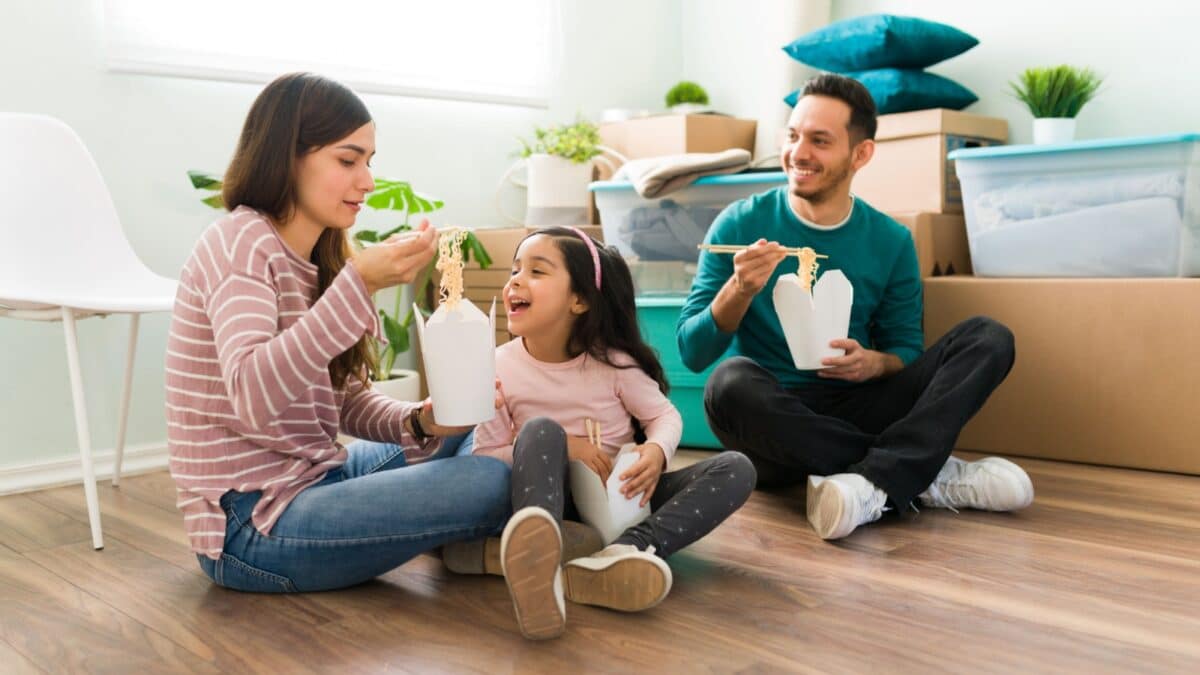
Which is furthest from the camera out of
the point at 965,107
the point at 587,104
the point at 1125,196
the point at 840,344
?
the point at 587,104

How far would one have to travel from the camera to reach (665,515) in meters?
1.51

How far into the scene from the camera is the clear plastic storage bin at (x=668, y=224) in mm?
2551

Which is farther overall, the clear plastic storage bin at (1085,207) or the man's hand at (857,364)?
the clear plastic storage bin at (1085,207)

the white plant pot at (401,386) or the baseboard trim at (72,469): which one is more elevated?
the white plant pot at (401,386)

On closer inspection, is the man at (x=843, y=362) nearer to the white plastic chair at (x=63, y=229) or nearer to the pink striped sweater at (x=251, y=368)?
the pink striped sweater at (x=251, y=368)

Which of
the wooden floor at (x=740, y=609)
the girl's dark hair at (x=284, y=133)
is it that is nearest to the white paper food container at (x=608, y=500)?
the wooden floor at (x=740, y=609)

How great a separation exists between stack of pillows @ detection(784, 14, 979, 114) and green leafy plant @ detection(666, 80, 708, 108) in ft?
1.85

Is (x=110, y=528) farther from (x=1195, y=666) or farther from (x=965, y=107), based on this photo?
(x=965, y=107)

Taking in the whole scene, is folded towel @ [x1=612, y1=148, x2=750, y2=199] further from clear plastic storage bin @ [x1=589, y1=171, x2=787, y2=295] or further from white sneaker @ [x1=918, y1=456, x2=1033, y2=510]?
white sneaker @ [x1=918, y1=456, x2=1033, y2=510]

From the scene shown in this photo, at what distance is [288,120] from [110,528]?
0.94 m

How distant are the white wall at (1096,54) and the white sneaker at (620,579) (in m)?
1.87

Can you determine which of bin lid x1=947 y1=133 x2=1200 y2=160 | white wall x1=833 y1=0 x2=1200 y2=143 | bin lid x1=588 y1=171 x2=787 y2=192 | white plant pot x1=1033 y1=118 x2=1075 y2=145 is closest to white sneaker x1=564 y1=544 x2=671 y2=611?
bin lid x1=588 y1=171 x2=787 y2=192

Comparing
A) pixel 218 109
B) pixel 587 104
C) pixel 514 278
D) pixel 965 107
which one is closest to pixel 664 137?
pixel 587 104

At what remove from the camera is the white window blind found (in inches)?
94.9
